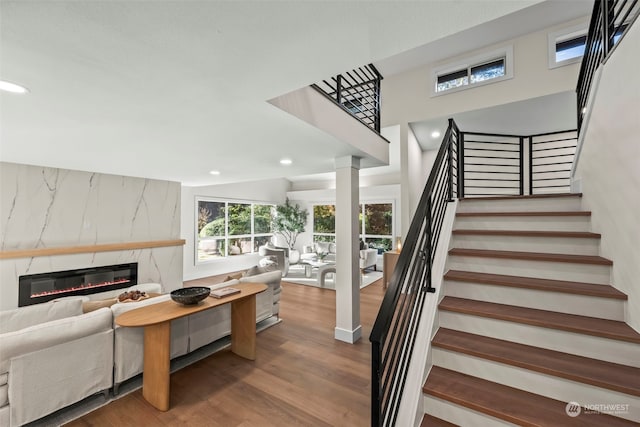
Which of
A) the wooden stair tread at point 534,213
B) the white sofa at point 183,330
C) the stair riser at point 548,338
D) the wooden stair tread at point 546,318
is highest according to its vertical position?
the wooden stair tread at point 534,213

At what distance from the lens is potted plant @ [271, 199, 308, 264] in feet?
30.5

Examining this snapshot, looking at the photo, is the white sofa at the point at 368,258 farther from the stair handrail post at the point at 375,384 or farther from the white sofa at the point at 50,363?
the stair handrail post at the point at 375,384

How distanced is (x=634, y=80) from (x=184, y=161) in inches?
156

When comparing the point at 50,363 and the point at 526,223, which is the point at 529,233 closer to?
the point at 526,223

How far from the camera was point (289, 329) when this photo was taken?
366 centimetres

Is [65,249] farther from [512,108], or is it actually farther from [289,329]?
[512,108]

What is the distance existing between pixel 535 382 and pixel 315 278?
5587 mm

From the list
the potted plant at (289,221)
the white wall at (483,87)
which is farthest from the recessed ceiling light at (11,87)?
the potted plant at (289,221)

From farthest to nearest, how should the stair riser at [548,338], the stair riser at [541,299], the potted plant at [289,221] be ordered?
the potted plant at [289,221]
the stair riser at [541,299]
the stair riser at [548,338]

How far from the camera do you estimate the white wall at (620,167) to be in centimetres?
143

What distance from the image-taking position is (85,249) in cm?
418

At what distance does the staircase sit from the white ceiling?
5.42 ft

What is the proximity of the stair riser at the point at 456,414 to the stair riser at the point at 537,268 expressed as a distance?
3.41ft

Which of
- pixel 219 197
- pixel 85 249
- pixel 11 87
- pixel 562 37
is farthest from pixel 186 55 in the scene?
pixel 219 197
